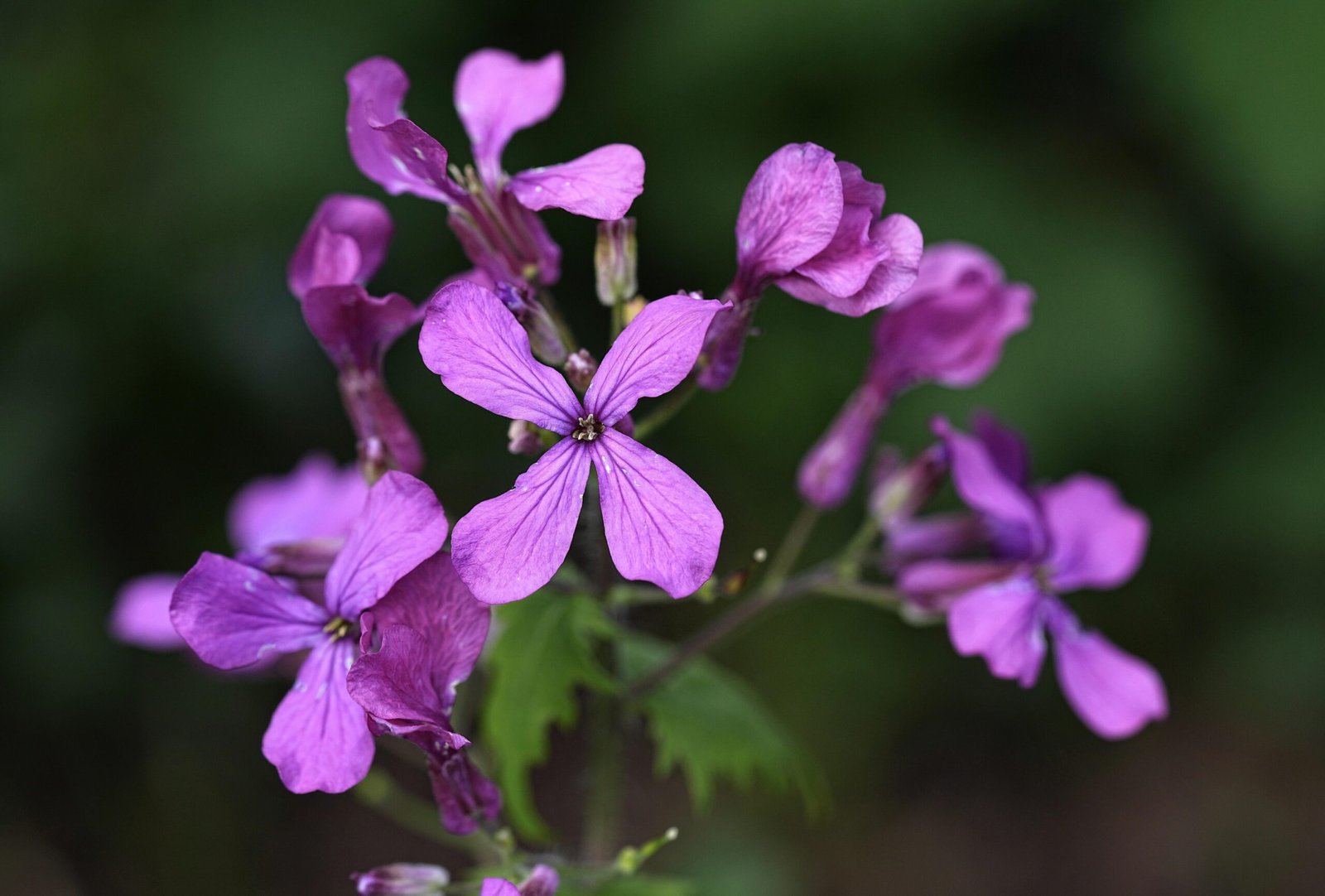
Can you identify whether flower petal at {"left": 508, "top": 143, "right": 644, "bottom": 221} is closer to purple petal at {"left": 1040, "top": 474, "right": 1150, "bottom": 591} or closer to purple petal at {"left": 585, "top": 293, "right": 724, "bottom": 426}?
purple petal at {"left": 585, "top": 293, "right": 724, "bottom": 426}

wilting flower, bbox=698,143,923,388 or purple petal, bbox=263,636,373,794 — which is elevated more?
wilting flower, bbox=698,143,923,388

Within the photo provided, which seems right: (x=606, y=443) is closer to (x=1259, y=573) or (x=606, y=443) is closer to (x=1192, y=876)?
(x=1259, y=573)

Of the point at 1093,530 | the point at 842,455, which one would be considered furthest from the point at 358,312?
the point at 1093,530

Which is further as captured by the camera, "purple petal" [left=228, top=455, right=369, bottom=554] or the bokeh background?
the bokeh background

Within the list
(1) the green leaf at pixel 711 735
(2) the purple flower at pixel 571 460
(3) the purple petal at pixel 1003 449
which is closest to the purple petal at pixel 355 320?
(2) the purple flower at pixel 571 460

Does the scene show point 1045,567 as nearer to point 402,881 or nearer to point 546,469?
point 546,469

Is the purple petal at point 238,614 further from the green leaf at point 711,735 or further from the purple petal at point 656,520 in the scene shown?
the green leaf at point 711,735

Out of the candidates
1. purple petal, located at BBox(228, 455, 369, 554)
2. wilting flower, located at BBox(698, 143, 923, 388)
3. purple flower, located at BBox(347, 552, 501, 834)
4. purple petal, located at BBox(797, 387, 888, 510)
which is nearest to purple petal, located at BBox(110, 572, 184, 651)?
purple petal, located at BBox(228, 455, 369, 554)
